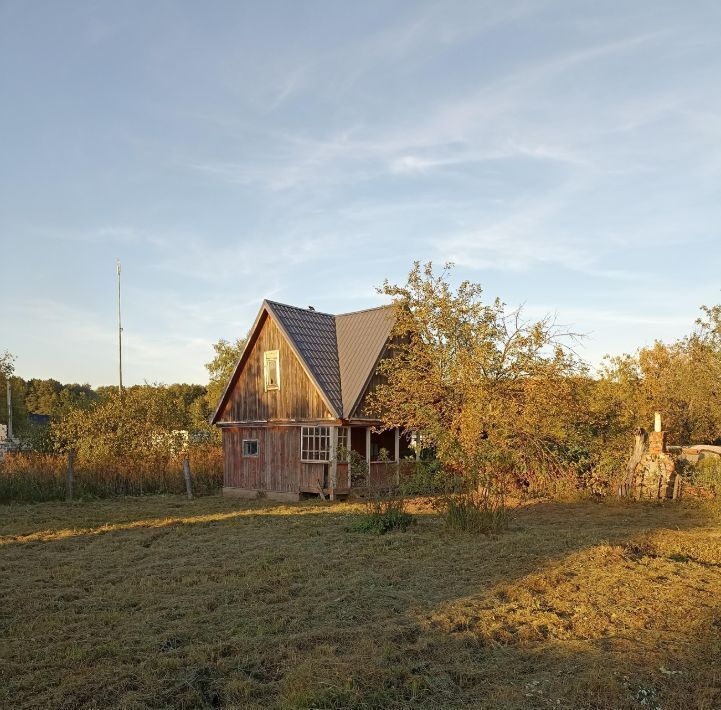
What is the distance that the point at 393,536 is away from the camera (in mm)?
12305

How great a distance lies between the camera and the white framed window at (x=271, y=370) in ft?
79.4

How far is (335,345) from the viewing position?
25625 mm

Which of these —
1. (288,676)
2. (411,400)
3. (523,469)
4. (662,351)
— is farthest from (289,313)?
(662,351)

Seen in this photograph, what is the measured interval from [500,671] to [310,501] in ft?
54.5

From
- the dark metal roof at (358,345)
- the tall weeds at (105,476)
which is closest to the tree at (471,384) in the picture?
the dark metal roof at (358,345)

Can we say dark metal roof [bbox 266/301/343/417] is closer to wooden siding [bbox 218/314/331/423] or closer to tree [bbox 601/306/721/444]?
wooden siding [bbox 218/314/331/423]

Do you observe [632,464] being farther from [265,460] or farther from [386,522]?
[265,460]

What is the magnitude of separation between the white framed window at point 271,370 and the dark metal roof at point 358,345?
2269mm

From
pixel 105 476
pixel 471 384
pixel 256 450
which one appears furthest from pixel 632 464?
pixel 105 476

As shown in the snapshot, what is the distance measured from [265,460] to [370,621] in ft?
57.6

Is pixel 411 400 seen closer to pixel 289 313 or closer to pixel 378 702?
pixel 289 313

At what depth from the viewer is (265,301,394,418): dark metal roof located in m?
22.8

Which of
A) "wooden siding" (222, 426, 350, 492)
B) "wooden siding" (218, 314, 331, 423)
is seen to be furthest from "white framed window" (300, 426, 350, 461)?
"wooden siding" (218, 314, 331, 423)

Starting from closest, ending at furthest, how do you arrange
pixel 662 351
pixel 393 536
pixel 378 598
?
pixel 378 598 → pixel 393 536 → pixel 662 351
